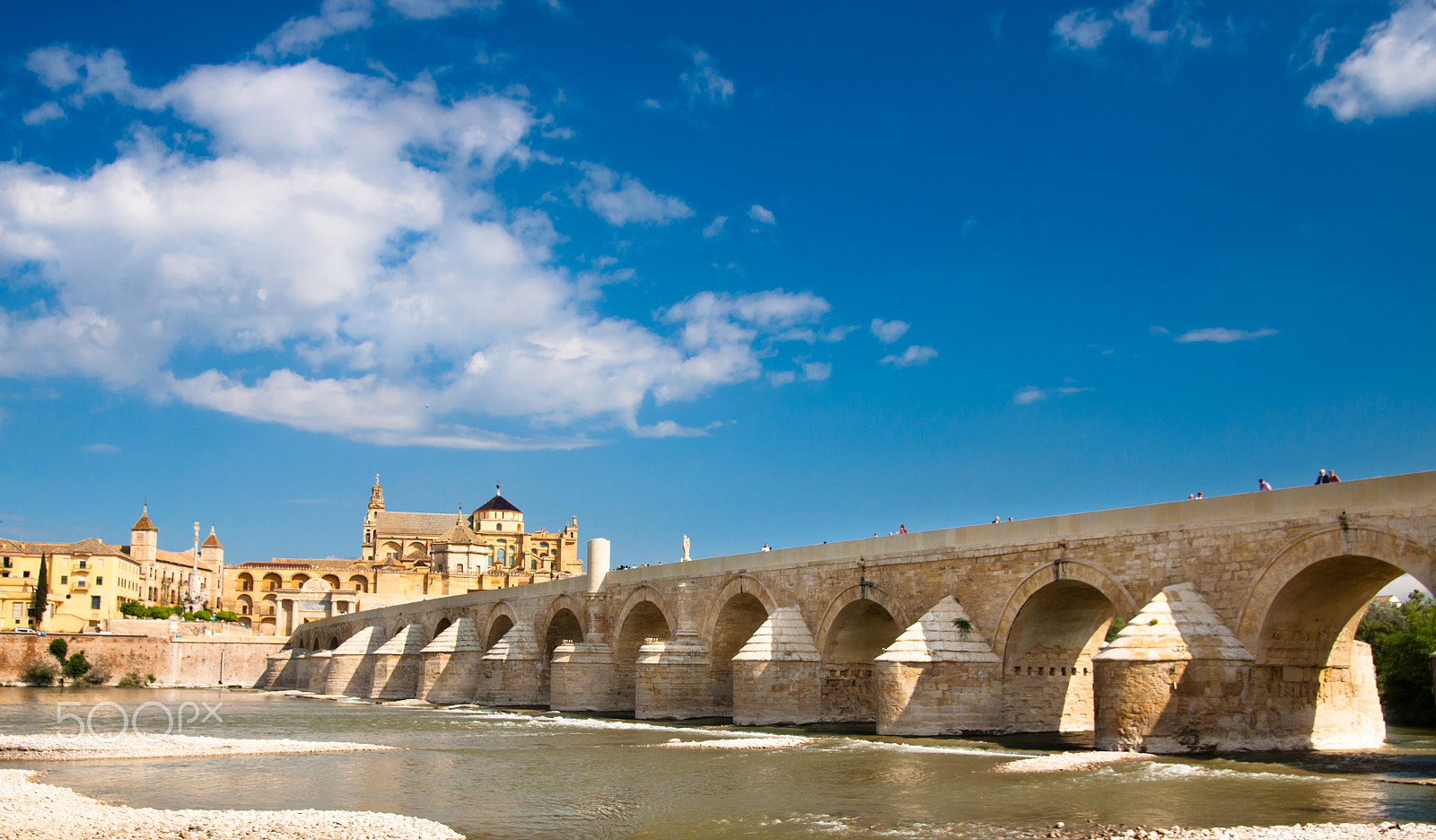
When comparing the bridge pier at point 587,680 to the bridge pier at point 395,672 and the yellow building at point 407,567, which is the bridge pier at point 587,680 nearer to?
the bridge pier at point 395,672

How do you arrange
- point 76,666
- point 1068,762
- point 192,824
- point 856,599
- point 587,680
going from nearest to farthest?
point 192,824 < point 1068,762 < point 856,599 < point 587,680 < point 76,666

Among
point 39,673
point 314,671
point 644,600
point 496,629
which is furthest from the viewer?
point 39,673

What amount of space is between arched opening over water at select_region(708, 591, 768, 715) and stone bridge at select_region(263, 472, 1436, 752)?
0.05 metres

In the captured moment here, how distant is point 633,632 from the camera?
30969mm

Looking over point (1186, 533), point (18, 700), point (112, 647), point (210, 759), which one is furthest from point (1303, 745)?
point (112, 647)

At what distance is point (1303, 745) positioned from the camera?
1531cm

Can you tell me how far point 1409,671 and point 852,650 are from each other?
11.7 metres

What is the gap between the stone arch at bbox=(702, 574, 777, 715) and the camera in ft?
86.1

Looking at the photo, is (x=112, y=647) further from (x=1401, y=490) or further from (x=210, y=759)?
(x=1401, y=490)

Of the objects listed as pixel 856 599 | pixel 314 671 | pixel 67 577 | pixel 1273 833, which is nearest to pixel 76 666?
pixel 314 671

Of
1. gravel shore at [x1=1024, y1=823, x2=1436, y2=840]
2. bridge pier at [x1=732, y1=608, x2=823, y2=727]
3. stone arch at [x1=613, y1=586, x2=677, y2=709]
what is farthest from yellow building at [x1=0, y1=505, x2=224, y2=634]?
gravel shore at [x1=1024, y1=823, x2=1436, y2=840]

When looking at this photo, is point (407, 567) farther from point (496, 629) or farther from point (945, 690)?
point (945, 690)

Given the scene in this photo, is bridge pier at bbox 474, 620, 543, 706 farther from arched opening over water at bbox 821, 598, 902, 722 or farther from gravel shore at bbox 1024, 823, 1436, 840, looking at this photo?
gravel shore at bbox 1024, 823, 1436, 840

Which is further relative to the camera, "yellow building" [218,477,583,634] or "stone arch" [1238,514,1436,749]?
"yellow building" [218,477,583,634]
